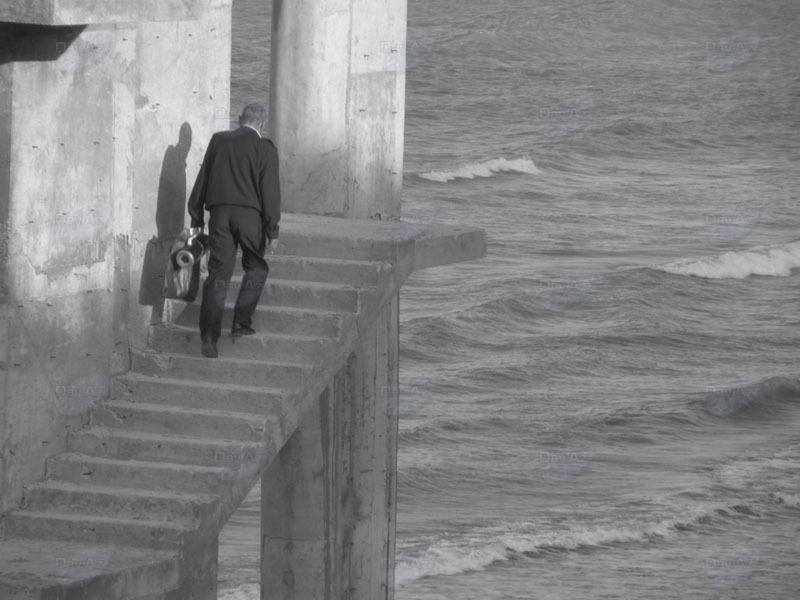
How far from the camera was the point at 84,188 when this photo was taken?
36.5 ft

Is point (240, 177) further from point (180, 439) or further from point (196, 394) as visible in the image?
point (180, 439)

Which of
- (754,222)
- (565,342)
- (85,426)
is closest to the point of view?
(85,426)

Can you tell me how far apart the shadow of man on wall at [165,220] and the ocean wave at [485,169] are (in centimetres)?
4672

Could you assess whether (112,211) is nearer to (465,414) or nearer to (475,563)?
(475,563)

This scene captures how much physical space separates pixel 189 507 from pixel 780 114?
65.8 meters

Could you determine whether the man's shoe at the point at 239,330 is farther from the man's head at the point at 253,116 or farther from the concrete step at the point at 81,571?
the concrete step at the point at 81,571

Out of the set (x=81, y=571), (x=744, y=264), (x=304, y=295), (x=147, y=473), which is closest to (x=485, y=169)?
(x=744, y=264)

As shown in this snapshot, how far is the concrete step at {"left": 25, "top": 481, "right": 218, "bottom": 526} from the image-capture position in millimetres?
10828

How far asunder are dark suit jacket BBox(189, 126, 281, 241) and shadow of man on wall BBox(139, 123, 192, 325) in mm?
498

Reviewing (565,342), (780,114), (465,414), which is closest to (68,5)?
(465,414)

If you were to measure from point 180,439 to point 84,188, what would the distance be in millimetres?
1724

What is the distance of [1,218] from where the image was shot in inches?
413

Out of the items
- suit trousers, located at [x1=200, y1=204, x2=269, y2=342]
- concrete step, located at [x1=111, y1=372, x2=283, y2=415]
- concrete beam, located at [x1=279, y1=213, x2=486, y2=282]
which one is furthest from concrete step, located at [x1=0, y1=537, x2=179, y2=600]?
concrete beam, located at [x1=279, y1=213, x2=486, y2=282]

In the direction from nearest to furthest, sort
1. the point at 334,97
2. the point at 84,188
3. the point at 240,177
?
the point at 84,188 → the point at 240,177 → the point at 334,97
